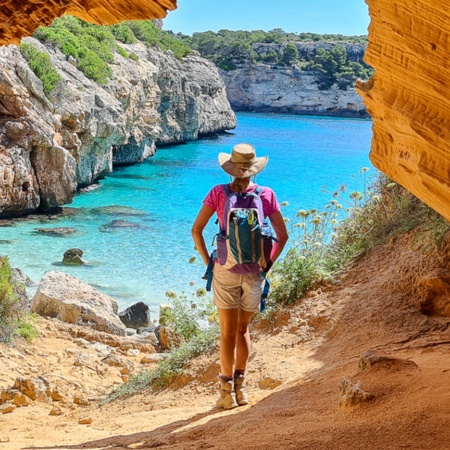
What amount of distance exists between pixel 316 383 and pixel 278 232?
1.07m

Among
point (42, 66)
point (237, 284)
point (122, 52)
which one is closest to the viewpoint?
point (237, 284)

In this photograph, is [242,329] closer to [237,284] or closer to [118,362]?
[237,284]

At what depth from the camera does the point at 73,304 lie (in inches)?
380

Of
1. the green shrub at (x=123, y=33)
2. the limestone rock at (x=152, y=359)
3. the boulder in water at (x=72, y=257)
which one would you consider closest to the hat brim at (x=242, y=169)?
the limestone rock at (x=152, y=359)

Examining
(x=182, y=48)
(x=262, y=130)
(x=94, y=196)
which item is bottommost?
(x=262, y=130)

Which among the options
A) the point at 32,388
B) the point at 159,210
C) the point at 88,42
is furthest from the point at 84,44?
the point at 32,388

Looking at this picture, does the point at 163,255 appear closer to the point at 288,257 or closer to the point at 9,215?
the point at 9,215

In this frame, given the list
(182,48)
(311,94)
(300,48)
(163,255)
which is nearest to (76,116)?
(163,255)

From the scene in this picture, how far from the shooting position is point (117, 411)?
5.72 m

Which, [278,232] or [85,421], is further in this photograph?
[85,421]

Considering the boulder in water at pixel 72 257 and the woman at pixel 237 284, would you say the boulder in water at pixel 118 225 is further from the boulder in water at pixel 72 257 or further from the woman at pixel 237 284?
the woman at pixel 237 284

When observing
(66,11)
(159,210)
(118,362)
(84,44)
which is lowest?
(159,210)

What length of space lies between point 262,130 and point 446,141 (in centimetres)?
4557

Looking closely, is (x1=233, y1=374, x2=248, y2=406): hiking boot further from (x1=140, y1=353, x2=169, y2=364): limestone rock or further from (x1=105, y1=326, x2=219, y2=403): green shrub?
(x1=140, y1=353, x2=169, y2=364): limestone rock
